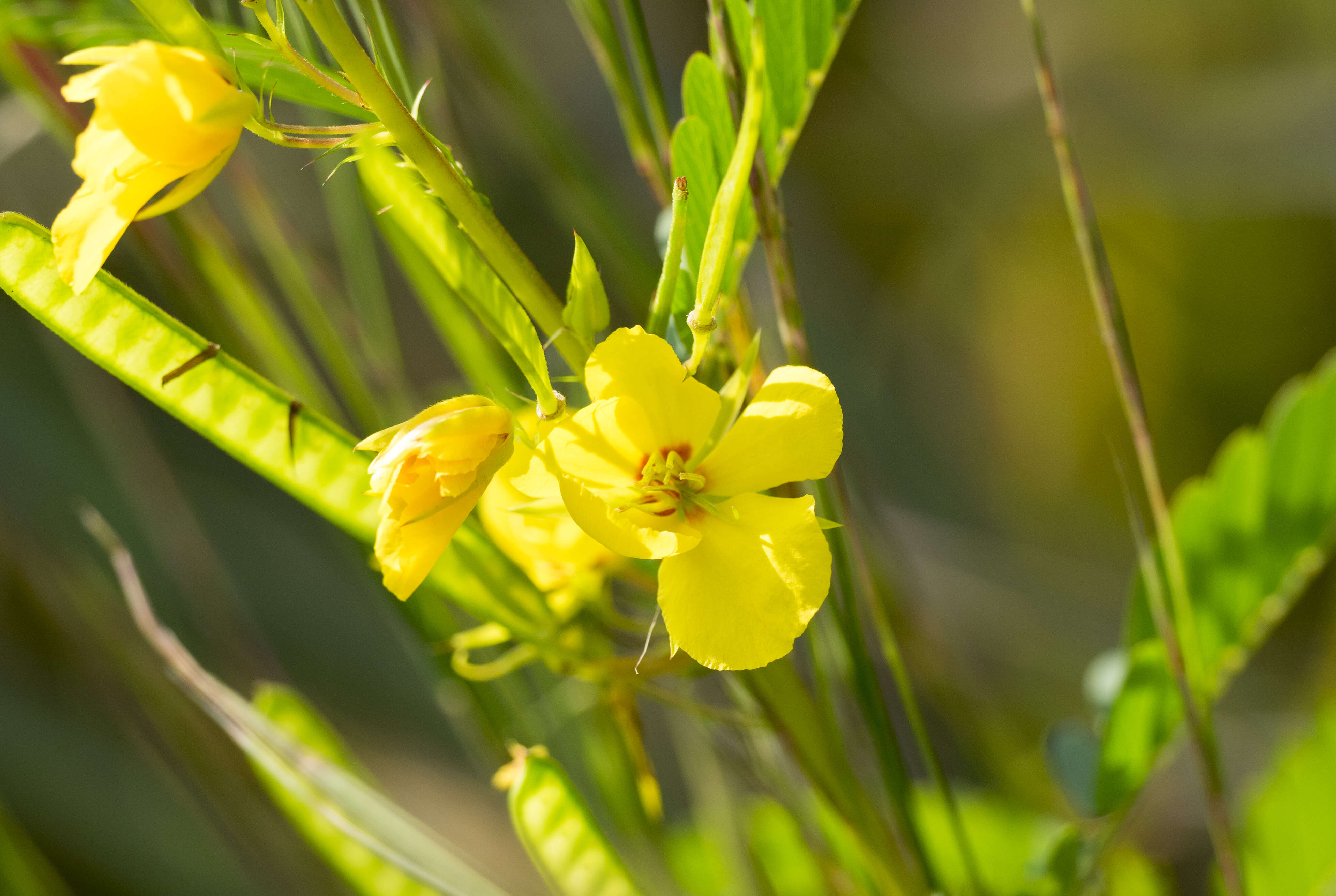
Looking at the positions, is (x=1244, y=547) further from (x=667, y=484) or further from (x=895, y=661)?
(x=667, y=484)

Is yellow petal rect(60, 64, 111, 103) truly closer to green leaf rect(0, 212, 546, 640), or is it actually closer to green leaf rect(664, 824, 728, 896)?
green leaf rect(0, 212, 546, 640)

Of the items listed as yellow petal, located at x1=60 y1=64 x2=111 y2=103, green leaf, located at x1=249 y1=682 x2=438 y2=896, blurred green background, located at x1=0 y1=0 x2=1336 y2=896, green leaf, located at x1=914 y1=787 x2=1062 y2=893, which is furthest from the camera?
blurred green background, located at x1=0 y1=0 x2=1336 y2=896

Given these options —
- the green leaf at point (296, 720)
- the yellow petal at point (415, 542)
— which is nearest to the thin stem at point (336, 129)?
the yellow petal at point (415, 542)

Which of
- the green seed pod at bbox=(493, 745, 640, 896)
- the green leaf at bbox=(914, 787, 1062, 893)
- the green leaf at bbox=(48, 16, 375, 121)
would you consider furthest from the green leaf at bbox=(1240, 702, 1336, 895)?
the green leaf at bbox=(48, 16, 375, 121)

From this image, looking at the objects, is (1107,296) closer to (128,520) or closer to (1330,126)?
(1330,126)

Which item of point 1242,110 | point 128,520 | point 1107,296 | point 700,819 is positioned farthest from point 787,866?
point 1242,110

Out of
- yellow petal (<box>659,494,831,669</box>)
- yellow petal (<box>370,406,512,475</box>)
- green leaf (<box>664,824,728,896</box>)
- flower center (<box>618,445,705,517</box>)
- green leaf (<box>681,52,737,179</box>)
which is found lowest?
green leaf (<box>664,824,728,896</box>)

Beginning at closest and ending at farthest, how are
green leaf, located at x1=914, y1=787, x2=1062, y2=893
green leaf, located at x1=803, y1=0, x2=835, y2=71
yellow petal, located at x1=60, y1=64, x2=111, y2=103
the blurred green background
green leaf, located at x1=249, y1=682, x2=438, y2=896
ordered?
yellow petal, located at x1=60, y1=64, x2=111, y2=103, green leaf, located at x1=803, y1=0, x2=835, y2=71, green leaf, located at x1=249, y1=682, x2=438, y2=896, green leaf, located at x1=914, y1=787, x2=1062, y2=893, the blurred green background

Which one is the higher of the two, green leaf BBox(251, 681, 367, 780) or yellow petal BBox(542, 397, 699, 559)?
yellow petal BBox(542, 397, 699, 559)

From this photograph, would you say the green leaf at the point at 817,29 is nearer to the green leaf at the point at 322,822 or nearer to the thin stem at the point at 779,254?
the thin stem at the point at 779,254
